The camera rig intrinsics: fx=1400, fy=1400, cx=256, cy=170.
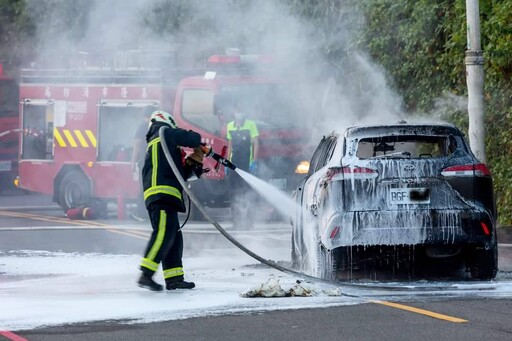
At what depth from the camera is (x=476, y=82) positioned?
680 inches

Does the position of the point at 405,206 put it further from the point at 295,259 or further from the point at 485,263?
the point at 295,259

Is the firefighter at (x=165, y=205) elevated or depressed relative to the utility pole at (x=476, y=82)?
depressed

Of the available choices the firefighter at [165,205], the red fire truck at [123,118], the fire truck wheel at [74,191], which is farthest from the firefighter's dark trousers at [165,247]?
the fire truck wheel at [74,191]

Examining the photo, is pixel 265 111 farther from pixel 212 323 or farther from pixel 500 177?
pixel 212 323

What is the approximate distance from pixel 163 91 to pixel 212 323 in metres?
13.9

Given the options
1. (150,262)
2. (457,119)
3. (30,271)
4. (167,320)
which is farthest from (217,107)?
(167,320)

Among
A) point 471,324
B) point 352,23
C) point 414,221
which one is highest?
point 352,23

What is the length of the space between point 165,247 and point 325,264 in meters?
1.41

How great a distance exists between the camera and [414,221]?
39.3 feet

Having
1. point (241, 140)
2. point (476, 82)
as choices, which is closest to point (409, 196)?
point (476, 82)

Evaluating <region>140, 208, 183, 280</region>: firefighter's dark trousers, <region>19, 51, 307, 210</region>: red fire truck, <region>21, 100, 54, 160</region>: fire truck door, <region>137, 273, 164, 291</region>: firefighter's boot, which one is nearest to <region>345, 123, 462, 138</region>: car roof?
<region>140, 208, 183, 280</region>: firefighter's dark trousers

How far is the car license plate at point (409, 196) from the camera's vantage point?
39.5ft

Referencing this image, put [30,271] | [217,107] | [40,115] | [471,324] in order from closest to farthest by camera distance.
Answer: [471,324] → [30,271] → [217,107] → [40,115]

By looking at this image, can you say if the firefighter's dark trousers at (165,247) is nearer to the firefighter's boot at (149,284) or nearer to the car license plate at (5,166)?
the firefighter's boot at (149,284)
